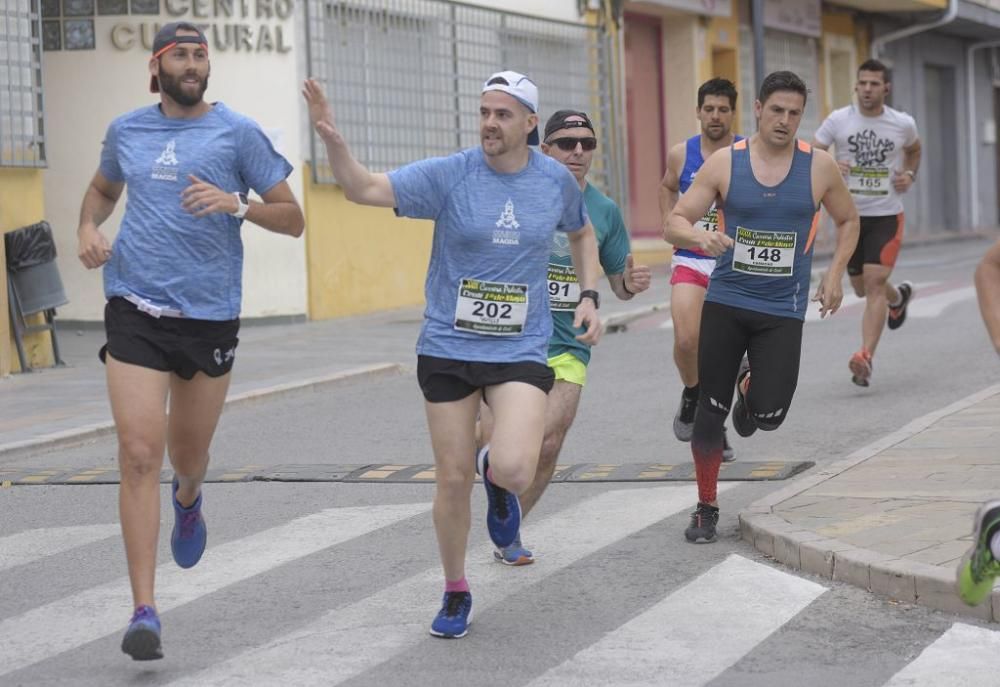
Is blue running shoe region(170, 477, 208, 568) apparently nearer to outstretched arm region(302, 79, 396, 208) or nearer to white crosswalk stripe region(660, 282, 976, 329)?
outstretched arm region(302, 79, 396, 208)

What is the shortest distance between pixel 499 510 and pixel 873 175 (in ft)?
20.7

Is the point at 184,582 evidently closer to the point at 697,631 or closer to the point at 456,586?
the point at 456,586

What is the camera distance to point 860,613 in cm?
625

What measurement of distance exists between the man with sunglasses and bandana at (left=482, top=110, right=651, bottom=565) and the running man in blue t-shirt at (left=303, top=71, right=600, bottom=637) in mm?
974

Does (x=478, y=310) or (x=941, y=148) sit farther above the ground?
(x=941, y=148)

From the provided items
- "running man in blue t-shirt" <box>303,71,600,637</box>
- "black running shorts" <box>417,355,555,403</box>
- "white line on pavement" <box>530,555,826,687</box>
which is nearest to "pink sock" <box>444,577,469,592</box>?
"running man in blue t-shirt" <box>303,71,600,637</box>

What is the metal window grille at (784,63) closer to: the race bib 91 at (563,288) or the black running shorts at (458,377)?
the race bib 91 at (563,288)

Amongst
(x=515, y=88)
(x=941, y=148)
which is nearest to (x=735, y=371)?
(x=515, y=88)

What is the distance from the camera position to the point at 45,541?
7996mm

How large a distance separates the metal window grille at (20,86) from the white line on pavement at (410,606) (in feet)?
25.1

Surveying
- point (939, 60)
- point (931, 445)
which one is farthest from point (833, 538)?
point (939, 60)

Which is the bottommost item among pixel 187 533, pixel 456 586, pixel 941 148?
pixel 456 586

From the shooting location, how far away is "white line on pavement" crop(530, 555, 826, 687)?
5.53m

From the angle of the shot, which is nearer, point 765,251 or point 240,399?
point 765,251
